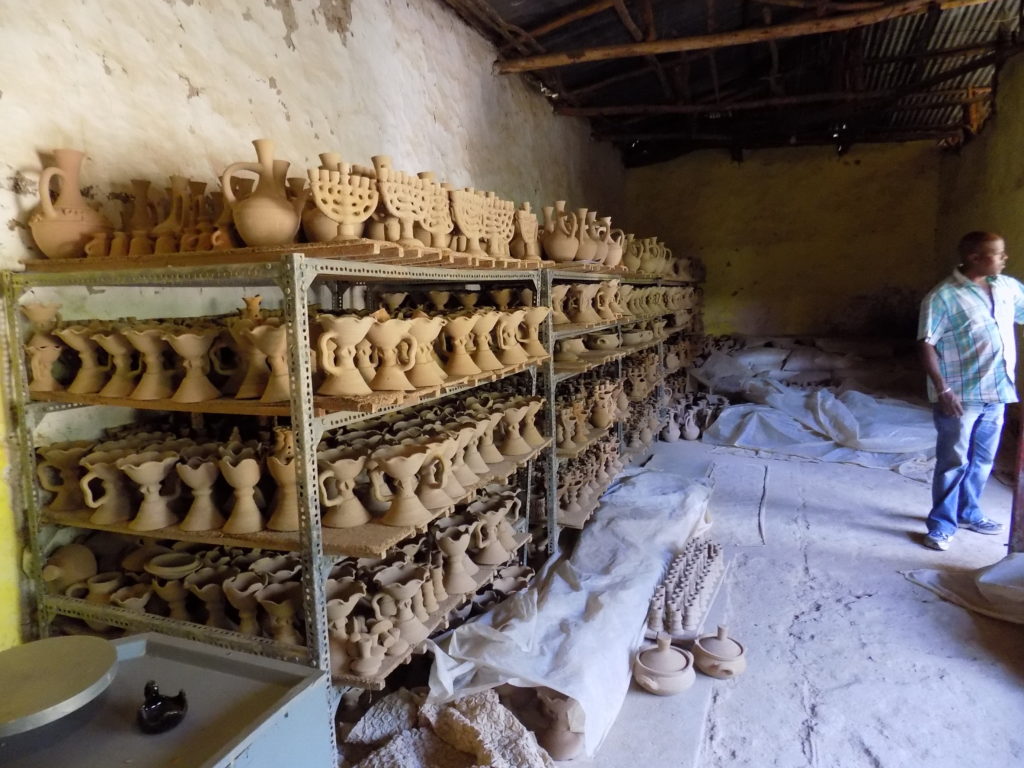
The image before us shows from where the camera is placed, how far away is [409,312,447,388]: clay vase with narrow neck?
2.04 meters

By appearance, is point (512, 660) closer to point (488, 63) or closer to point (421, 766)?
point (421, 766)

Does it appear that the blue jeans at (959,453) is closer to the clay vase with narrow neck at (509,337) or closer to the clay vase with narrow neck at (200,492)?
the clay vase with narrow neck at (509,337)

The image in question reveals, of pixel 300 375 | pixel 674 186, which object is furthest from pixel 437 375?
pixel 674 186

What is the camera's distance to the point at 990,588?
2.89 meters

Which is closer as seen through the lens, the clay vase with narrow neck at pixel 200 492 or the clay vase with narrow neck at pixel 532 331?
the clay vase with narrow neck at pixel 200 492

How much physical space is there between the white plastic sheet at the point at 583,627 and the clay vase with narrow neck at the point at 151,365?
4.06 ft

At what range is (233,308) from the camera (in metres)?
2.65

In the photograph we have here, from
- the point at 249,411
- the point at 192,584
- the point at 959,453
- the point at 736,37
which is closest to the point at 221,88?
the point at 249,411

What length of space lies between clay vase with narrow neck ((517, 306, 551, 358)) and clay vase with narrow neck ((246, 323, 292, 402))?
133cm

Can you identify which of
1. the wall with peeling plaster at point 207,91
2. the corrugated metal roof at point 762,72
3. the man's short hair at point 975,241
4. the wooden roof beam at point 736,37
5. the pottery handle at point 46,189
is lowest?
the man's short hair at point 975,241

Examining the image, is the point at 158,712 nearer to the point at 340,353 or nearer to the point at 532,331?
the point at 340,353

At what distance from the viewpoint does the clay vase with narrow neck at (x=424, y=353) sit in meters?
2.04

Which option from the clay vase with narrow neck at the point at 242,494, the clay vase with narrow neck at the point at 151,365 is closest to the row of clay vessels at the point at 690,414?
the clay vase with narrow neck at the point at 242,494

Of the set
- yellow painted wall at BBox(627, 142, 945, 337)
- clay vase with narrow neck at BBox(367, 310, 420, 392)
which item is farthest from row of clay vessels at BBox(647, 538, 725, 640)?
yellow painted wall at BBox(627, 142, 945, 337)
